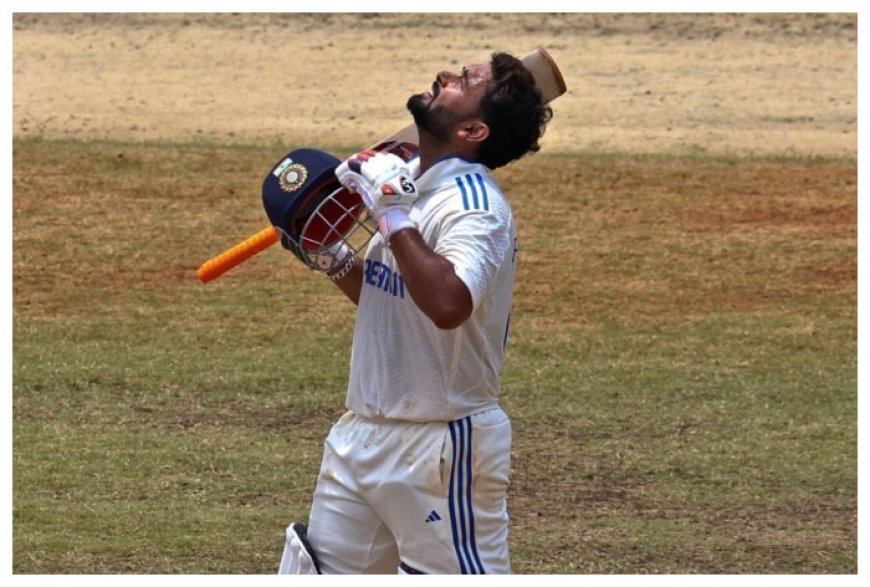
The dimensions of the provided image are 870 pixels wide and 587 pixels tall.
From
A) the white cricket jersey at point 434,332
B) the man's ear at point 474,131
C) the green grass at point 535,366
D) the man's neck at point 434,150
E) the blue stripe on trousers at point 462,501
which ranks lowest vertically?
the green grass at point 535,366

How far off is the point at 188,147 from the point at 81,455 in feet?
28.3

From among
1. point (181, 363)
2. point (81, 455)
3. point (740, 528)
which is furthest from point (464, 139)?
point (181, 363)

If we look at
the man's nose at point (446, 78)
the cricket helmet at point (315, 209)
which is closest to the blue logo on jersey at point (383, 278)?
the cricket helmet at point (315, 209)

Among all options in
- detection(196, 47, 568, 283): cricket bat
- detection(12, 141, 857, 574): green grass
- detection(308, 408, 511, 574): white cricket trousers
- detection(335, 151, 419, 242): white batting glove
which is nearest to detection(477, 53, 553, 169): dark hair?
detection(196, 47, 568, 283): cricket bat

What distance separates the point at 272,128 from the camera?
59.8ft

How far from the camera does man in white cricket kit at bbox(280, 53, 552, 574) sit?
470cm

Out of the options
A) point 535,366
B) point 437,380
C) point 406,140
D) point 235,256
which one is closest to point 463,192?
point 437,380

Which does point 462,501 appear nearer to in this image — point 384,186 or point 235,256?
point 384,186

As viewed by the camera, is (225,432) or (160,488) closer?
(160,488)

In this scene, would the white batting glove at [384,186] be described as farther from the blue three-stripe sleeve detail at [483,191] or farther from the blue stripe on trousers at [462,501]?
the blue stripe on trousers at [462,501]

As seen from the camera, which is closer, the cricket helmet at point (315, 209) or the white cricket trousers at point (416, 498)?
the white cricket trousers at point (416, 498)

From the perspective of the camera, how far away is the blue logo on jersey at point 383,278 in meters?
4.73

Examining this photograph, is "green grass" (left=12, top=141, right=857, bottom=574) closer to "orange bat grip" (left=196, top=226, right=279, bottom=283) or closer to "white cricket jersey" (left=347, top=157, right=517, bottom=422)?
"orange bat grip" (left=196, top=226, right=279, bottom=283)

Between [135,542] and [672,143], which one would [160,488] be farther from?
[672,143]
